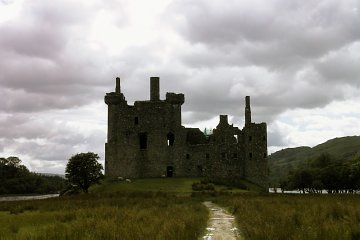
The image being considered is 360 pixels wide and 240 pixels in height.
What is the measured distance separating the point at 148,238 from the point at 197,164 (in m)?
47.6

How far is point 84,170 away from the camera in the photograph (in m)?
47.9

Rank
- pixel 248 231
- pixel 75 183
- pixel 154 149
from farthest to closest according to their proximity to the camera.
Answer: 1. pixel 154 149
2. pixel 75 183
3. pixel 248 231

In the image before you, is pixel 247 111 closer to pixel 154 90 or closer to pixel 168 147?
pixel 168 147

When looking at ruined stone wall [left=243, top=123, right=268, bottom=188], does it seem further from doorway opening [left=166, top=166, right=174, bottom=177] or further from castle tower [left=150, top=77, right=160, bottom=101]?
castle tower [left=150, top=77, right=160, bottom=101]

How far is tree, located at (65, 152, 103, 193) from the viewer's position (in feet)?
157

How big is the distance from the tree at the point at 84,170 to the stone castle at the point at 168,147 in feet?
29.1

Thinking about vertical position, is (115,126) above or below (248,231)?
above

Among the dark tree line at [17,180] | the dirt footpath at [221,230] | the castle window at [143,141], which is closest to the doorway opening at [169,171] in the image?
the castle window at [143,141]

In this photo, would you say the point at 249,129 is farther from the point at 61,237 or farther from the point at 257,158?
the point at 61,237

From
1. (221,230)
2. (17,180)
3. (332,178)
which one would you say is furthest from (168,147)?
(17,180)

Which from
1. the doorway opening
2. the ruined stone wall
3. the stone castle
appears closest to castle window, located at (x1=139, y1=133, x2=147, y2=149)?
the stone castle

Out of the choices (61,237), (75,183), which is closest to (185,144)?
(75,183)

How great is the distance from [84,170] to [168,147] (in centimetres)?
1361

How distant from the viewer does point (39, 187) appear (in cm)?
9825
